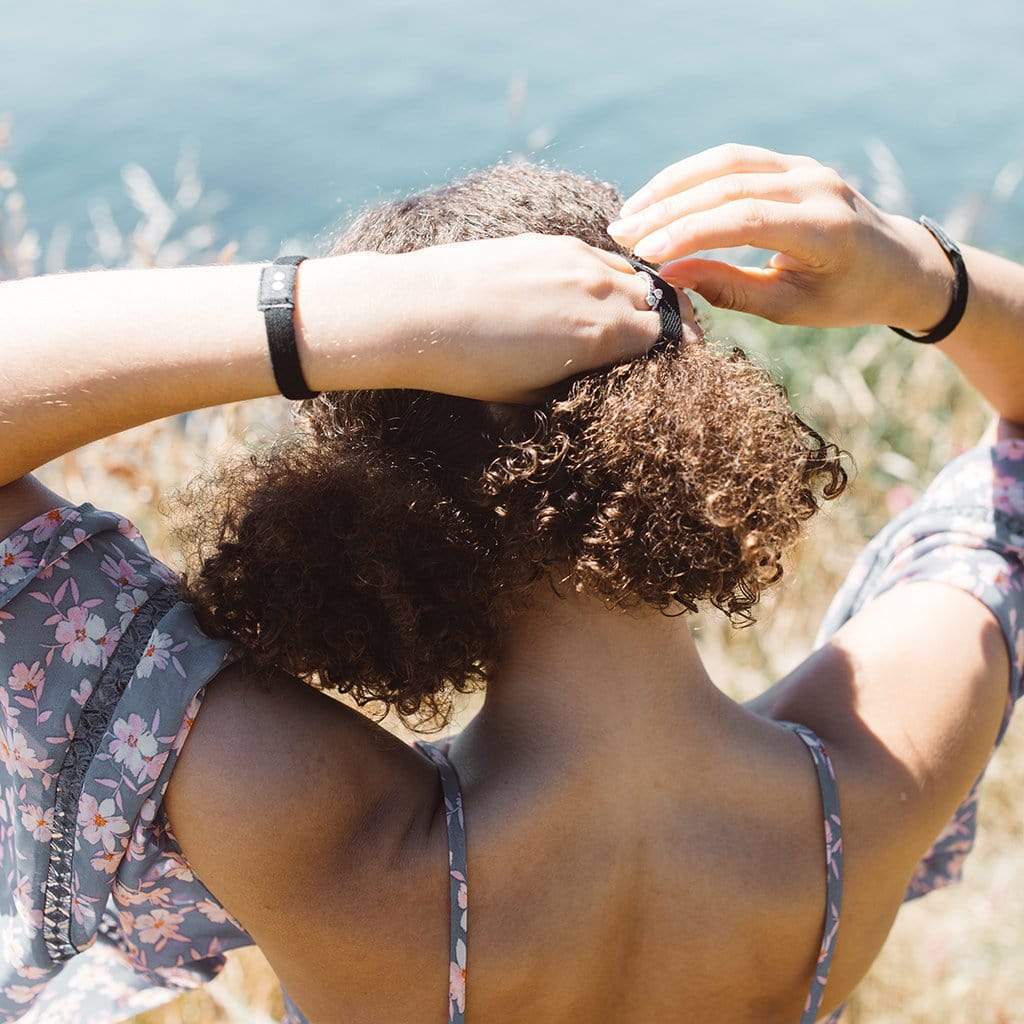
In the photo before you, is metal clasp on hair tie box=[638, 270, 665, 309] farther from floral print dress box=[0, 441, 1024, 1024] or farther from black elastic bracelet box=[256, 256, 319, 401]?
floral print dress box=[0, 441, 1024, 1024]

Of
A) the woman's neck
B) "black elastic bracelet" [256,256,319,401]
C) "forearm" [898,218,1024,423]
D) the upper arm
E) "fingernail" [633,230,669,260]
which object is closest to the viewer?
"black elastic bracelet" [256,256,319,401]

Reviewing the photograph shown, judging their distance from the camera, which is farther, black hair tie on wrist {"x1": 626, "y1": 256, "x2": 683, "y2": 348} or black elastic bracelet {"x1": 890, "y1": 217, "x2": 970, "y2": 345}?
black elastic bracelet {"x1": 890, "y1": 217, "x2": 970, "y2": 345}

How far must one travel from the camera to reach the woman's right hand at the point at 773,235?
1.47 metres

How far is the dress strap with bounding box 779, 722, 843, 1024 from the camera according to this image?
164 cm

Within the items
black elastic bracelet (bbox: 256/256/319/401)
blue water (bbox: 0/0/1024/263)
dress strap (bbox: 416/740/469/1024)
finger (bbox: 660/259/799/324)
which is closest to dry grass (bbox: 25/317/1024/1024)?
finger (bbox: 660/259/799/324)

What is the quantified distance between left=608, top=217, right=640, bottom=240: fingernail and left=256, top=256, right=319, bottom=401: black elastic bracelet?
0.40 m

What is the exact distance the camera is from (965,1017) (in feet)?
9.08

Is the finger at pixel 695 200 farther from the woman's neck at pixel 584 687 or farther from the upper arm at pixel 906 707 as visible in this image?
the upper arm at pixel 906 707

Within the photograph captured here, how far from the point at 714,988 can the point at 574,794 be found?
365 mm

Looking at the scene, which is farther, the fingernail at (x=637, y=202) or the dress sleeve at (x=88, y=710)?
the fingernail at (x=637, y=202)

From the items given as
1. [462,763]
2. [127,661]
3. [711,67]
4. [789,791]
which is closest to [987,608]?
[789,791]

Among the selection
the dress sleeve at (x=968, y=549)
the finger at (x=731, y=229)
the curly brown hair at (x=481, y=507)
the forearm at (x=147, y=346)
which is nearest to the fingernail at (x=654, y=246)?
the finger at (x=731, y=229)

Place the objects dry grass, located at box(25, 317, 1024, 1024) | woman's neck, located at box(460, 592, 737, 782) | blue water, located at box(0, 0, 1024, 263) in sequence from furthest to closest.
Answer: blue water, located at box(0, 0, 1024, 263) → dry grass, located at box(25, 317, 1024, 1024) → woman's neck, located at box(460, 592, 737, 782)

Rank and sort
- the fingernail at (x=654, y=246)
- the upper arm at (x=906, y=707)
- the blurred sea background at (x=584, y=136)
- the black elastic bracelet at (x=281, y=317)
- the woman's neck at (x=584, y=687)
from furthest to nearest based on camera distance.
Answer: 1. the blurred sea background at (x=584, y=136)
2. the upper arm at (x=906, y=707)
3. the woman's neck at (x=584, y=687)
4. the fingernail at (x=654, y=246)
5. the black elastic bracelet at (x=281, y=317)
